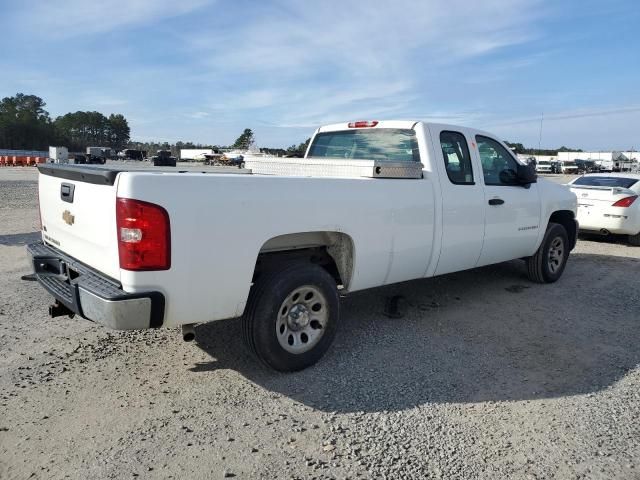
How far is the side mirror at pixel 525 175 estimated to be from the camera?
592cm

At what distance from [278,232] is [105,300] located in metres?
1.21

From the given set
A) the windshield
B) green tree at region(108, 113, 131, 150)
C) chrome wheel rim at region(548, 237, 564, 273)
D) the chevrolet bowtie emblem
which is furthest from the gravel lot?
green tree at region(108, 113, 131, 150)

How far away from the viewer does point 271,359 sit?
3781 mm

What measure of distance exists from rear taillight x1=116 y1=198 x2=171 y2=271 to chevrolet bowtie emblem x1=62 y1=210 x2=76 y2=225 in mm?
825

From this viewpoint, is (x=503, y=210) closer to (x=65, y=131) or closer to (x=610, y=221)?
(x=610, y=221)

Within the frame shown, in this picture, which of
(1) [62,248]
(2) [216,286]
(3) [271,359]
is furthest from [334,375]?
(1) [62,248]

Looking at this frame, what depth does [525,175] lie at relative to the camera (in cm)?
591

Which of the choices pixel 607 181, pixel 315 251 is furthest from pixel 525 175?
pixel 607 181

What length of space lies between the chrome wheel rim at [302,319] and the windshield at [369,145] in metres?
1.58

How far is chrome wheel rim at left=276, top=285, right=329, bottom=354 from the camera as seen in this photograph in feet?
12.8

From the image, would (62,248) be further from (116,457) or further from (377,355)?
(377,355)

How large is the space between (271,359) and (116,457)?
1.25 metres

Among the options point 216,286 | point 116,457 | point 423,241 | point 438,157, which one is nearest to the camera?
point 116,457

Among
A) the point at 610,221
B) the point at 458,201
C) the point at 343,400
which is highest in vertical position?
the point at 458,201
